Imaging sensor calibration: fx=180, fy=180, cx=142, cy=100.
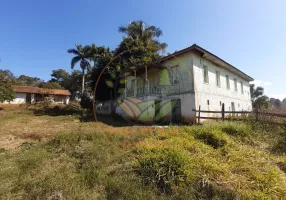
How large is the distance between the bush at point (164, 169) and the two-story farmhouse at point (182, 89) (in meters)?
8.64

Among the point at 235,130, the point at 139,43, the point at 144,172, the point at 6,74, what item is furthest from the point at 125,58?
the point at 6,74

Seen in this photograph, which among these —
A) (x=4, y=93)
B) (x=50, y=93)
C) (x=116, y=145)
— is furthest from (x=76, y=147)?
(x=50, y=93)

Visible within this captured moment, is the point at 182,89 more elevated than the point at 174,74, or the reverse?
the point at 174,74

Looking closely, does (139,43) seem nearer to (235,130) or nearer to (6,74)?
(235,130)

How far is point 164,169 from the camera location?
374cm

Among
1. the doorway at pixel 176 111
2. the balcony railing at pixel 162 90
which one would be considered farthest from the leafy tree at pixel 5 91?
the doorway at pixel 176 111

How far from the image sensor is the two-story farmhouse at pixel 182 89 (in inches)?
509

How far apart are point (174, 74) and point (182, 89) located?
1550 millimetres

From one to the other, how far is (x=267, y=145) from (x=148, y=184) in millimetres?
4936

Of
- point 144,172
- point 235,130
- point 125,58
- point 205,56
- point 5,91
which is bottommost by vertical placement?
point 144,172

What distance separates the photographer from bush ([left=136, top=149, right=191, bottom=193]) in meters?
3.50

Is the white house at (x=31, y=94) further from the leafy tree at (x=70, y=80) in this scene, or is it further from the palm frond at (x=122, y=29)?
the palm frond at (x=122, y=29)

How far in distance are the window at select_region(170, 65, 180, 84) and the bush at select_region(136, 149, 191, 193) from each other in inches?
412

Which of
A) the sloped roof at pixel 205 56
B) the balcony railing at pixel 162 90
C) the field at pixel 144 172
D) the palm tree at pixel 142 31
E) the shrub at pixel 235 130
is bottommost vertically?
the field at pixel 144 172
